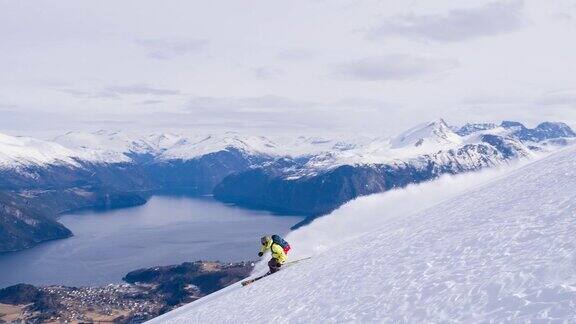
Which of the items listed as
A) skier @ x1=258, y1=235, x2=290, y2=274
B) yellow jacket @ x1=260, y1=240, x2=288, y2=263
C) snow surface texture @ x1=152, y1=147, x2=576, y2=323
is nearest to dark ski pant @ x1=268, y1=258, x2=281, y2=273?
skier @ x1=258, y1=235, x2=290, y2=274

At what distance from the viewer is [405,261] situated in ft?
65.3

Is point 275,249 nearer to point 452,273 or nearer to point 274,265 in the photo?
point 274,265

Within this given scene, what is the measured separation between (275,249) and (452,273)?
14853 millimetres

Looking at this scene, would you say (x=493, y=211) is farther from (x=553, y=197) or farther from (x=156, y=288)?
(x=156, y=288)

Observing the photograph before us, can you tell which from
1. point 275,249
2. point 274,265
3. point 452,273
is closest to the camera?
point 452,273

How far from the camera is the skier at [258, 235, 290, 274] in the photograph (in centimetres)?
2978

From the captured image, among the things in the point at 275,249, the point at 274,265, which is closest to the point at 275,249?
the point at 275,249

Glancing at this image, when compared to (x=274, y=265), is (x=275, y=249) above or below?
above

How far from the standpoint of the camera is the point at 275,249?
29.9 m

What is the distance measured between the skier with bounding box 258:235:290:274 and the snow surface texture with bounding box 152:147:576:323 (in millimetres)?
1084

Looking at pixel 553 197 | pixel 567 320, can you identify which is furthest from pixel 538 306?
pixel 553 197

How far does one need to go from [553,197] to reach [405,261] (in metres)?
7.06

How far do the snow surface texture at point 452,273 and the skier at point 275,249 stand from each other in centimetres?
108

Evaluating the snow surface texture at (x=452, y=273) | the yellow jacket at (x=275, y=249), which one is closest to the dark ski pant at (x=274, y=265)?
the yellow jacket at (x=275, y=249)
